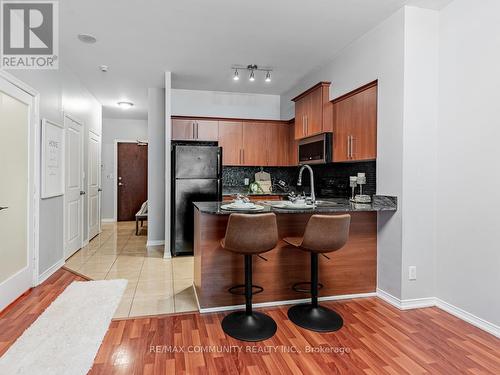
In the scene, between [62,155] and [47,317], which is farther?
[62,155]

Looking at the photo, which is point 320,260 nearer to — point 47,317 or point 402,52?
point 402,52

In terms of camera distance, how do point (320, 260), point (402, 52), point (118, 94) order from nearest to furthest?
point (402, 52) < point (320, 260) < point (118, 94)

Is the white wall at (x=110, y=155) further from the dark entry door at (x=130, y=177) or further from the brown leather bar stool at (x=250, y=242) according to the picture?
the brown leather bar stool at (x=250, y=242)

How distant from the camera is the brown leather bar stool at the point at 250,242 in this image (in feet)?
7.48

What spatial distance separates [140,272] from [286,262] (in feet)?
6.55

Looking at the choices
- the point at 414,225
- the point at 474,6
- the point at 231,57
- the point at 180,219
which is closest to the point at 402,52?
the point at 474,6

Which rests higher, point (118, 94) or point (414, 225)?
point (118, 94)

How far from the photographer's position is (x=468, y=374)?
1878 mm

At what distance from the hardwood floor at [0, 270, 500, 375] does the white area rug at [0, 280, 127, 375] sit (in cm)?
8

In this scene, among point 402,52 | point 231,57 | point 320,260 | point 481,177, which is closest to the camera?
point 481,177

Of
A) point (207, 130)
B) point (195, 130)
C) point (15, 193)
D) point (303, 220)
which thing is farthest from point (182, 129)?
point (303, 220)

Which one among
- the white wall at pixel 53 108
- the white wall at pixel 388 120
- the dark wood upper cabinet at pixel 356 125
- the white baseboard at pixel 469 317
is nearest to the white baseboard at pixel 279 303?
the white wall at pixel 388 120

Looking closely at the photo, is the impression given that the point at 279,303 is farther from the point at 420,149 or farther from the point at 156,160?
the point at 156,160

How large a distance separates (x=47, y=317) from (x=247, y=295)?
5.57ft
